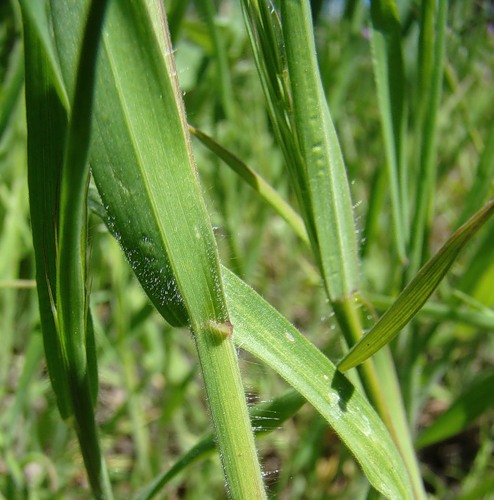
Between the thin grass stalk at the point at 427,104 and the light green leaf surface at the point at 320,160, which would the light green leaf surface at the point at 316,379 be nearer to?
the light green leaf surface at the point at 320,160

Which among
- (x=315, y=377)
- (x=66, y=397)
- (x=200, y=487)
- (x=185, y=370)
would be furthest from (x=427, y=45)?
(x=185, y=370)

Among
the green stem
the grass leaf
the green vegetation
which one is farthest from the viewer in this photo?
the grass leaf

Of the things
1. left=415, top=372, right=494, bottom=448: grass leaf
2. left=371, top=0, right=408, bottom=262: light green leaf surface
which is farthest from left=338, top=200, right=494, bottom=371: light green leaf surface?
left=415, top=372, right=494, bottom=448: grass leaf

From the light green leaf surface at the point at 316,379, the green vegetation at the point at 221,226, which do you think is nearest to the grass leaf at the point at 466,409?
the green vegetation at the point at 221,226

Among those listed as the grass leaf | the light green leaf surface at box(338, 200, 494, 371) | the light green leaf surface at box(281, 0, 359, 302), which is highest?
the light green leaf surface at box(281, 0, 359, 302)

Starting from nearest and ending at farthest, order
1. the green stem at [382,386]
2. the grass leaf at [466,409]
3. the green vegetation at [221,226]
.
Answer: the green vegetation at [221,226] < the green stem at [382,386] < the grass leaf at [466,409]

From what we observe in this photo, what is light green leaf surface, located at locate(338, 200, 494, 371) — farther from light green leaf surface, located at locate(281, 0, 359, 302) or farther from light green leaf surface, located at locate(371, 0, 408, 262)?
light green leaf surface, located at locate(371, 0, 408, 262)

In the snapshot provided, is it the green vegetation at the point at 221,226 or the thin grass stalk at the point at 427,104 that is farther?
the thin grass stalk at the point at 427,104

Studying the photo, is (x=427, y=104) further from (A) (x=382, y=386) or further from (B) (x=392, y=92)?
(A) (x=382, y=386)

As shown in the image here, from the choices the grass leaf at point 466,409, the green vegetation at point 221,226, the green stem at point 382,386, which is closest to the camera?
the green vegetation at point 221,226
